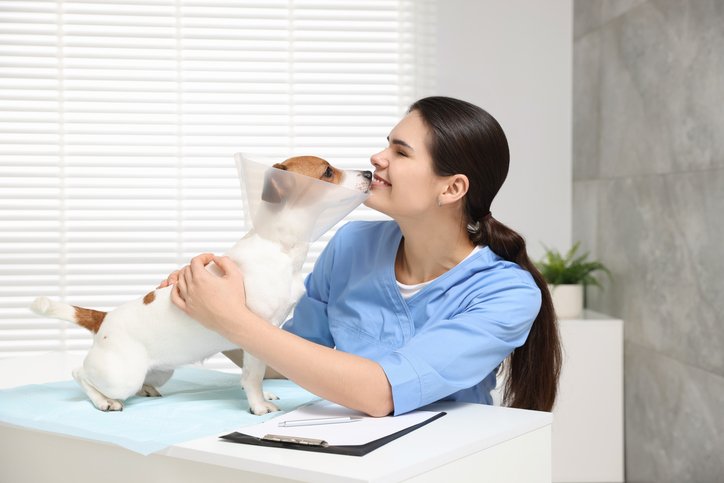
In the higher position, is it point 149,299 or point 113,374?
point 149,299

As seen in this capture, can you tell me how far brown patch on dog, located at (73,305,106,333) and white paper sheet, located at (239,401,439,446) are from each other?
1.27 feet

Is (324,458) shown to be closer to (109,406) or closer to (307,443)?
(307,443)

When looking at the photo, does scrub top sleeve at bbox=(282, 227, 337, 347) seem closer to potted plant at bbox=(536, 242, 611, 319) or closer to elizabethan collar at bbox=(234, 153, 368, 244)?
elizabethan collar at bbox=(234, 153, 368, 244)

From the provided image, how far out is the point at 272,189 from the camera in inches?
54.5

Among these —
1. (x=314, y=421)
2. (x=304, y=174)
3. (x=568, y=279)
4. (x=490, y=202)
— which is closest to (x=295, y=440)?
(x=314, y=421)

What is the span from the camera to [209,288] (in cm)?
133

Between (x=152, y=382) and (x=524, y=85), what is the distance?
2485mm

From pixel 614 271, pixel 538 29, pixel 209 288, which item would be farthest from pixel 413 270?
pixel 538 29

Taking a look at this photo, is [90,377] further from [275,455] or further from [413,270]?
[413,270]

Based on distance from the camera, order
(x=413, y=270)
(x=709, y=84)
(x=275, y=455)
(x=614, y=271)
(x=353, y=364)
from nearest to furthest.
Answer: (x=275, y=455)
(x=353, y=364)
(x=413, y=270)
(x=709, y=84)
(x=614, y=271)

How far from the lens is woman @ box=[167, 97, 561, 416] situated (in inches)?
51.9

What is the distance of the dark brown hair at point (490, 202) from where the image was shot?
159 centimetres

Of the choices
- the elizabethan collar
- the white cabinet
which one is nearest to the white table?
the elizabethan collar

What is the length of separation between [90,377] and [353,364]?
1.42 ft
